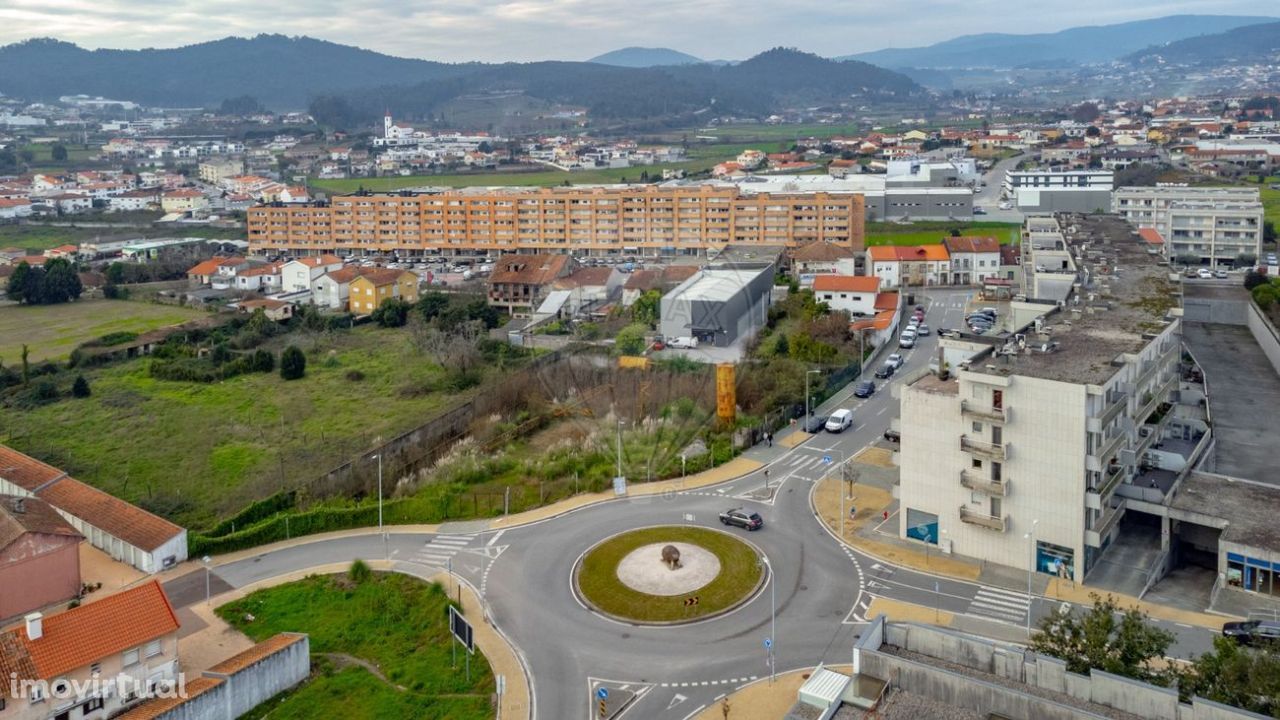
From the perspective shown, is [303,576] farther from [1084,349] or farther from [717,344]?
[717,344]

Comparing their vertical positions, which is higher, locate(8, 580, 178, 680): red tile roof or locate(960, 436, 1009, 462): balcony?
locate(960, 436, 1009, 462): balcony

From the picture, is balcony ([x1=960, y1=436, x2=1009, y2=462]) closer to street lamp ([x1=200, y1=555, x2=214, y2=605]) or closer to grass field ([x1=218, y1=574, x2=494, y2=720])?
grass field ([x1=218, y1=574, x2=494, y2=720])

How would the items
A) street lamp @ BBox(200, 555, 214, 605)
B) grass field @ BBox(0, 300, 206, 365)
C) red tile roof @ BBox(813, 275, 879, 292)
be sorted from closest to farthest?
1. street lamp @ BBox(200, 555, 214, 605)
2. grass field @ BBox(0, 300, 206, 365)
3. red tile roof @ BBox(813, 275, 879, 292)

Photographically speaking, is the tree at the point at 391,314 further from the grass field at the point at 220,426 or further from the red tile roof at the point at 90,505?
the red tile roof at the point at 90,505

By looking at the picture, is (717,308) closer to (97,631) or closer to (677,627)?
(677,627)

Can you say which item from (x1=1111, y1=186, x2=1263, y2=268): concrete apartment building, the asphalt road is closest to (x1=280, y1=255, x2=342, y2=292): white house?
the asphalt road

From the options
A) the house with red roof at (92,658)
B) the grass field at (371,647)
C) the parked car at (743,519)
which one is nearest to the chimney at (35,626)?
the house with red roof at (92,658)

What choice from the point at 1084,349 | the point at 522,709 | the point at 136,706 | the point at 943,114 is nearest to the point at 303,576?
the point at 136,706

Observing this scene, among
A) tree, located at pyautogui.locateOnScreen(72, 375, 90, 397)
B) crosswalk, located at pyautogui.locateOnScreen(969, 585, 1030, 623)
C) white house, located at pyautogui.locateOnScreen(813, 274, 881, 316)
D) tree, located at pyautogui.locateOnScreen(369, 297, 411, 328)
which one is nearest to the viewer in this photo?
crosswalk, located at pyautogui.locateOnScreen(969, 585, 1030, 623)
